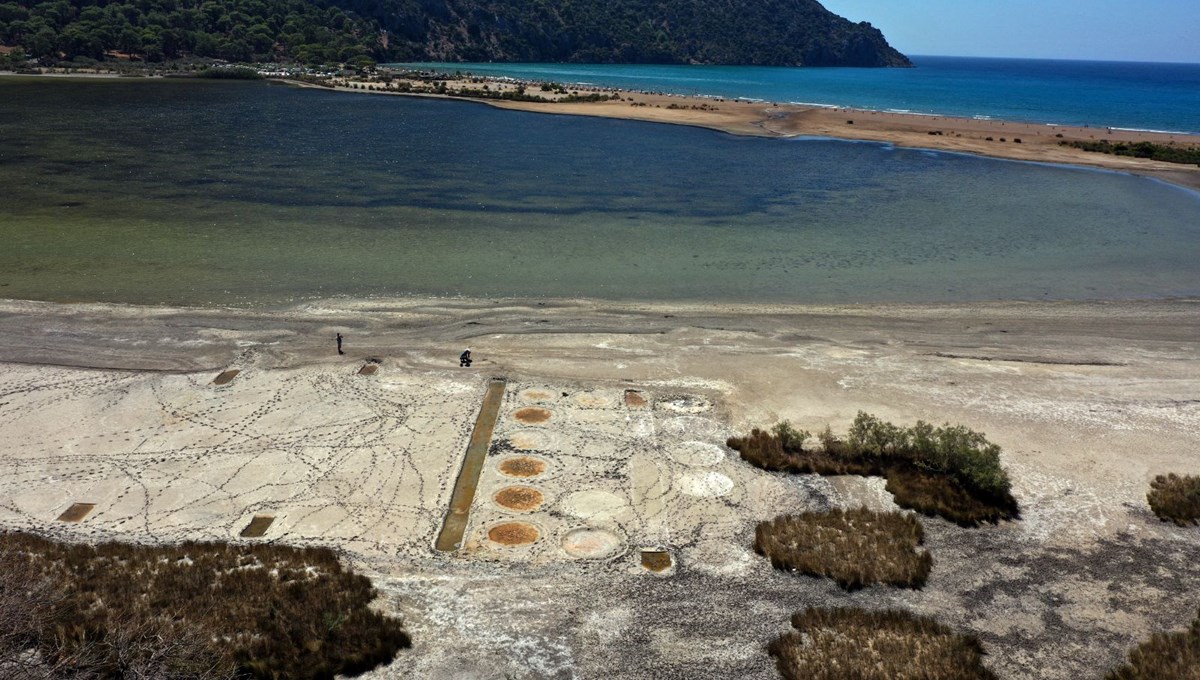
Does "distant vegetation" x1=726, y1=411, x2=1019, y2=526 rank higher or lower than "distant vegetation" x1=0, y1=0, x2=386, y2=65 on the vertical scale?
lower

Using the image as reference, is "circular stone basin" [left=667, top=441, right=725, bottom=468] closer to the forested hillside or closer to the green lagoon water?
the green lagoon water

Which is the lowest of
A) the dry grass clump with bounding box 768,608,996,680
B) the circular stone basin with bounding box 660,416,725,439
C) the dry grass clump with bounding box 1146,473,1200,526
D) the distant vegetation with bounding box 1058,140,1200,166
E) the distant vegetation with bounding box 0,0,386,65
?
the dry grass clump with bounding box 768,608,996,680

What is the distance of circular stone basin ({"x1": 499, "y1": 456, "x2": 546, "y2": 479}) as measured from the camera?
16.9 meters

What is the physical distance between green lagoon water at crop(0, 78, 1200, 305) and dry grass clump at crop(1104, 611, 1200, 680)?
17.6m

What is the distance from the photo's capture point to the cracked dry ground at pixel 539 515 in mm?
12406

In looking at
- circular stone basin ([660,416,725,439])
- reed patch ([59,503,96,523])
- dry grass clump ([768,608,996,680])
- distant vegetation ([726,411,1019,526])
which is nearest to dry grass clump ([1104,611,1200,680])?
dry grass clump ([768,608,996,680])

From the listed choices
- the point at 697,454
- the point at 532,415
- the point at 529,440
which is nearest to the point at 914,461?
the point at 697,454

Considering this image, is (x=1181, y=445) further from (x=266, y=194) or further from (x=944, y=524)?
(x=266, y=194)

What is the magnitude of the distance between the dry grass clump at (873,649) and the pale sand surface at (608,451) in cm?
38

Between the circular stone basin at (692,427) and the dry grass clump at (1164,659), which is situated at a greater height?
the circular stone basin at (692,427)

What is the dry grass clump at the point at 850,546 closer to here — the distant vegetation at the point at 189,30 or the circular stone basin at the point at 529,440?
the circular stone basin at the point at 529,440

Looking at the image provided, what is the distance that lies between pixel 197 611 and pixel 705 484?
957 cm

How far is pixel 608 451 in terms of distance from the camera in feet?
58.6

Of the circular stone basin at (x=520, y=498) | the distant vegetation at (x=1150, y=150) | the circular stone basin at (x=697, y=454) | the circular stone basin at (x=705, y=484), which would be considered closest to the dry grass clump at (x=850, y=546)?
the circular stone basin at (x=705, y=484)
